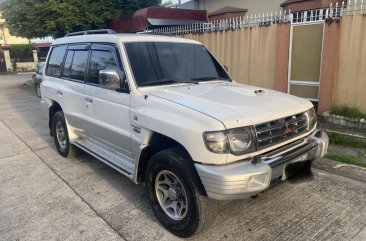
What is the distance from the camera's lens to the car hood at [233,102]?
291 cm

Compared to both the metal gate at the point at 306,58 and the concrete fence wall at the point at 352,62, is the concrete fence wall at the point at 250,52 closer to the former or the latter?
the metal gate at the point at 306,58

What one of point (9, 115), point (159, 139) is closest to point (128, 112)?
point (159, 139)

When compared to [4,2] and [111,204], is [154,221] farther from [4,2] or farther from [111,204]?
[4,2]

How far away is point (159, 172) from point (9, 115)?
26.7ft

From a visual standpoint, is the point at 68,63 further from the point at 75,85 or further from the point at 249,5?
the point at 249,5

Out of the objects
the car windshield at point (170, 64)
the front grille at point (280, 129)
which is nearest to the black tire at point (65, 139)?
the car windshield at point (170, 64)

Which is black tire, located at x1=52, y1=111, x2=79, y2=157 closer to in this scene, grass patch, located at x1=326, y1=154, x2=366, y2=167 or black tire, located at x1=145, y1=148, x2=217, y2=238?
black tire, located at x1=145, y1=148, x2=217, y2=238

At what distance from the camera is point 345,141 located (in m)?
5.76

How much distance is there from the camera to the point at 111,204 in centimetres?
390

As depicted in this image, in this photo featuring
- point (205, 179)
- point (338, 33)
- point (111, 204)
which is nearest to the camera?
point (205, 179)

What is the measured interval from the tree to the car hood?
10506mm

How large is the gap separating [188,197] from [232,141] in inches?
25.9

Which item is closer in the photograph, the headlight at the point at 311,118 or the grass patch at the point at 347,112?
the headlight at the point at 311,118

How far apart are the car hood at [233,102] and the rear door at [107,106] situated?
492 mm
